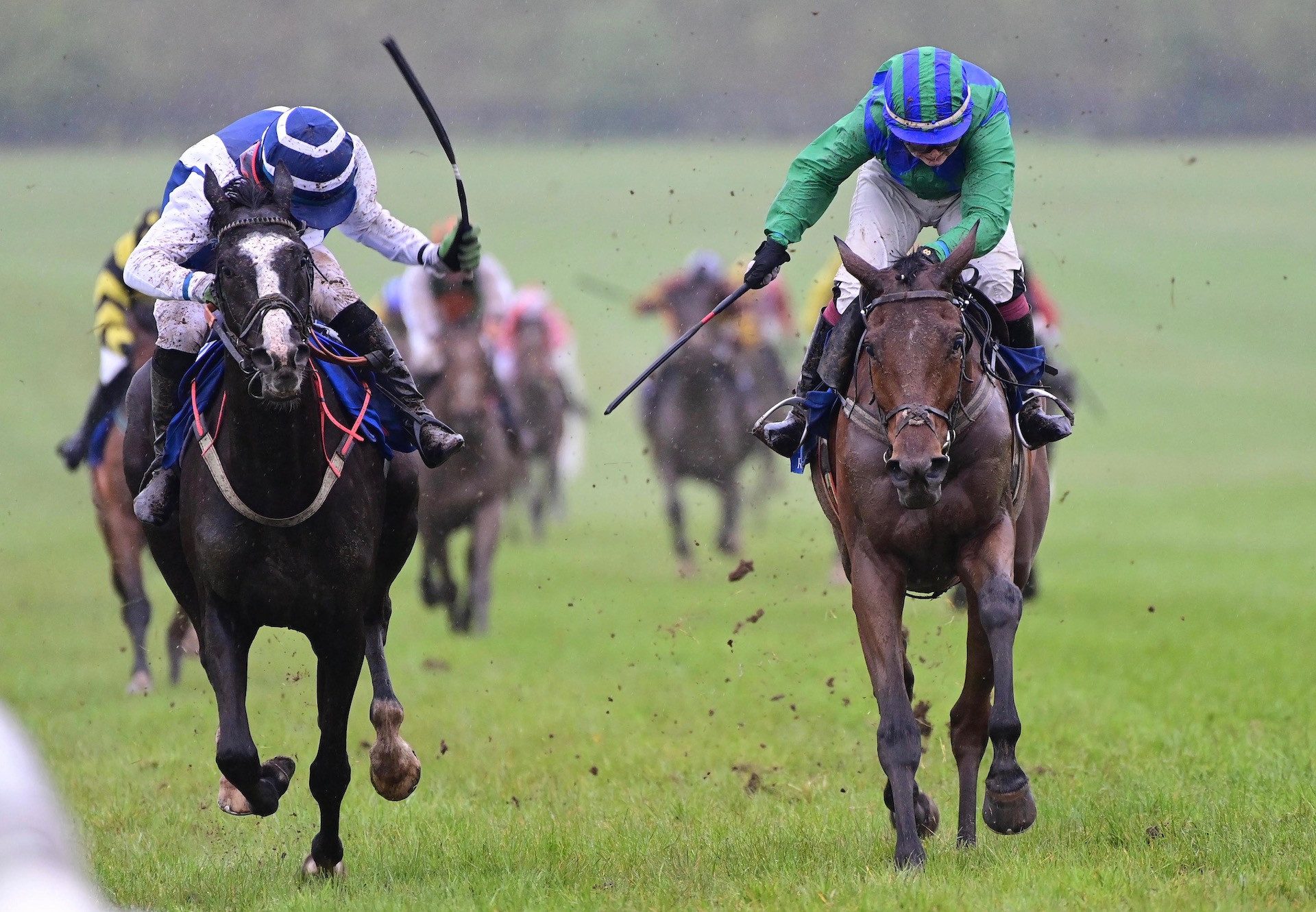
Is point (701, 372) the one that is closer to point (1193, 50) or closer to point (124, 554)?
point (124, 554)

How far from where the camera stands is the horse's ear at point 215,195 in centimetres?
675

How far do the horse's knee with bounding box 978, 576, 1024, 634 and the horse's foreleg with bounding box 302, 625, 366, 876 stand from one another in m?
2.34

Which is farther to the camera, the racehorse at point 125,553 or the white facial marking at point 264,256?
the racehorse at point 125,553

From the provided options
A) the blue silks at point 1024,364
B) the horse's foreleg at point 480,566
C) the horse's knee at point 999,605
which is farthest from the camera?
the horse's foreleg at point 480,566

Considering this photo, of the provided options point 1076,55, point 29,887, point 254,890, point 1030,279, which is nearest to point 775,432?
point 254,890

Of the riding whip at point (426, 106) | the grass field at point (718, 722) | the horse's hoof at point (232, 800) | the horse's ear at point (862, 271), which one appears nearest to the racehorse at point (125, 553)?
the grass field at point (718, 722)

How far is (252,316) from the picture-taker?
6297 millimetres

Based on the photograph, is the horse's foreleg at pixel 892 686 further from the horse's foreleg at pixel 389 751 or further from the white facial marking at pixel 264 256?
the white facial marking at pixel 264 256

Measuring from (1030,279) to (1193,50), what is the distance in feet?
82.0

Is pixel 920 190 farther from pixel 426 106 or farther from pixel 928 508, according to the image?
pixel 426 106

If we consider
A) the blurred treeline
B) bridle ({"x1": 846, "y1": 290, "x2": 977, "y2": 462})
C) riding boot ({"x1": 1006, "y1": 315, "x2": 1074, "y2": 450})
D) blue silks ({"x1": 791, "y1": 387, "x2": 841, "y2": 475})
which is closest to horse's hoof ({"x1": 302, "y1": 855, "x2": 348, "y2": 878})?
blue silks ({"x1": 791, "y1": 387, "x2": 841, "y2": 475})

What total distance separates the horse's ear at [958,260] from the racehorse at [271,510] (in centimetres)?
226

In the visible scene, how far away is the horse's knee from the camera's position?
270 inches

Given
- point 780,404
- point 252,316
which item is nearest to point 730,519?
point 780,404
